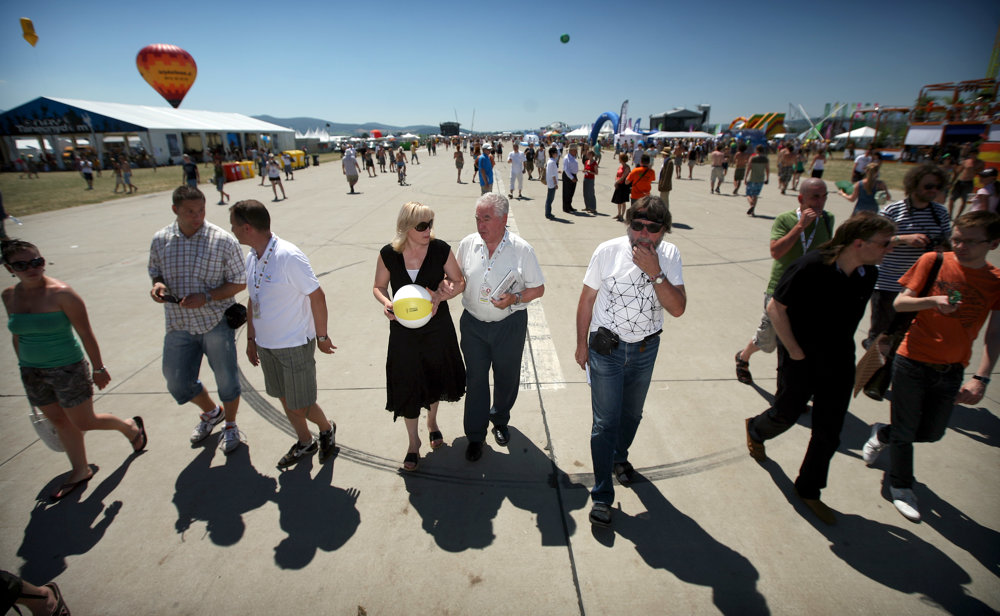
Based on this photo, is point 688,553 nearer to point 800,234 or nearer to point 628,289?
point 628,289

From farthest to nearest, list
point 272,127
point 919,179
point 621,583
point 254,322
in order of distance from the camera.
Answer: point 272,127 → point 919,179 → point 254,322 → point 621,583

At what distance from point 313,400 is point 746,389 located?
370 cm

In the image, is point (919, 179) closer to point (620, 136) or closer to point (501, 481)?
point (501, 481)

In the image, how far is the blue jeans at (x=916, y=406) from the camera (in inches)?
100

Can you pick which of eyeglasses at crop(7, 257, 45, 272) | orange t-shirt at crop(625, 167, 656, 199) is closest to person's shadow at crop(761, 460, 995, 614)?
eyeglasses at crop(7, 257, 45, 272)

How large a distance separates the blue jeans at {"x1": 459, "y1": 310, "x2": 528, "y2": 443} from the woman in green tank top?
92.2 inches

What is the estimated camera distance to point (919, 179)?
11.5ft

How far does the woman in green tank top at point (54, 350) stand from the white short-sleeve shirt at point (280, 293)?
999 millimetres

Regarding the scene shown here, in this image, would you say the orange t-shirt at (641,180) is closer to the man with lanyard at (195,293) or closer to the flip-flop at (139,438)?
the man with lanyard at (195,293)

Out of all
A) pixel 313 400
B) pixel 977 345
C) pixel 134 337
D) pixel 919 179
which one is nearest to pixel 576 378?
pixel 313 400

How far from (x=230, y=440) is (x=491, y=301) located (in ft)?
7.54

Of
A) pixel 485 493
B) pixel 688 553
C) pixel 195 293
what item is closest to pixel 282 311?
pixel 195 293

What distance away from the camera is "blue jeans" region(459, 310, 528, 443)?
2.91 meters

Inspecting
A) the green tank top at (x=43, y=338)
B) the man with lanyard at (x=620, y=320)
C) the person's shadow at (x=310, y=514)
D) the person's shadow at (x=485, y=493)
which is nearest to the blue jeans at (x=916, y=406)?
the man with lanyard at (x=620, y=320)
